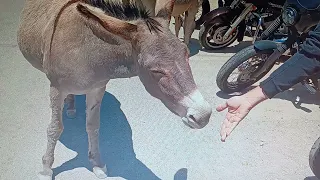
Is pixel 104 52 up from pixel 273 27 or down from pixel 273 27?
up

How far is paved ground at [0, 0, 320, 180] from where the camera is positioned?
3625 mm

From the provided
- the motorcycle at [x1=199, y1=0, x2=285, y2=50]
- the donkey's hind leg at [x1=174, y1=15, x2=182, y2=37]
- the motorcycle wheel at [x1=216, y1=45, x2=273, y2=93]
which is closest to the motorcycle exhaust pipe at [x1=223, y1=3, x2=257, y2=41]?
the motorcycle at [x1=199, y1=0, x2=285, y2=50]

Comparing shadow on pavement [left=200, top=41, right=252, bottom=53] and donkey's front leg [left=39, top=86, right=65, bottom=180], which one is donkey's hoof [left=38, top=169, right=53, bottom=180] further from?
shadow on pavement [left=200, top=41, right=252, bottom=53]

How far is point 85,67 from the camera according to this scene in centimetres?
276

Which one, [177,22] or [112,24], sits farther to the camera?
[177,22]

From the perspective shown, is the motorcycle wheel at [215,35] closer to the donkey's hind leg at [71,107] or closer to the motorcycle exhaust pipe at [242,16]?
the motorcycle exhaust pipe at [242,16]

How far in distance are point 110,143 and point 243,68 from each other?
1.52 metres

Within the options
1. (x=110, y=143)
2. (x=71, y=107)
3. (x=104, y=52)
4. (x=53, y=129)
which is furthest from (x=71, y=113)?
(x=104, y=52)

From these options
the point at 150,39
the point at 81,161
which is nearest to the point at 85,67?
the point at 150,39

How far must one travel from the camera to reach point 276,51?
4141 millimetres

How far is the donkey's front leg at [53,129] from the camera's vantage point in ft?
9.95

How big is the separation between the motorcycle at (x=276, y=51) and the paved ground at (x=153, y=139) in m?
0.22

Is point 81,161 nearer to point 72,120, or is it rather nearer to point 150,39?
point 72,120

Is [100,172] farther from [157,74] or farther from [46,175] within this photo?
[157,74]
